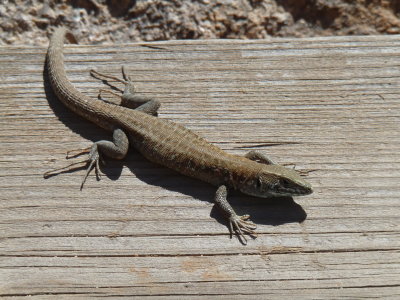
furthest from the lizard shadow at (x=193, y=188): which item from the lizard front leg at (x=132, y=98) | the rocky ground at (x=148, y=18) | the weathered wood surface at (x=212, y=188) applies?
the rocky ground at (x=148, y=18)

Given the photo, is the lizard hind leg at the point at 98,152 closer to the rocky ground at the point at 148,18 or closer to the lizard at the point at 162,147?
the lizard at the point at 162,147

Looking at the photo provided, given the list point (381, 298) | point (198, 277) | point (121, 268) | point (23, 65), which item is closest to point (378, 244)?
point (381, 298)

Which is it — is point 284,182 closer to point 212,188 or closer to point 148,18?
point 212,188

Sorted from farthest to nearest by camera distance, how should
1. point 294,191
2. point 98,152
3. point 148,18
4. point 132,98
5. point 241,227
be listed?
point 148,18 < point 132,98 < point 98,152 < point 294,191 < point 241,227

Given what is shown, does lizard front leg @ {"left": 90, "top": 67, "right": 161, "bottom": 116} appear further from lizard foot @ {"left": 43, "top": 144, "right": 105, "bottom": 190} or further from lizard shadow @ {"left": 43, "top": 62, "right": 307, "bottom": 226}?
lizard foot @ {"left": 43, "top": 144, "right": 105, "bottom": 190}

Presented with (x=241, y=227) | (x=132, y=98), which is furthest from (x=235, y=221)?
(x=132, y=98)

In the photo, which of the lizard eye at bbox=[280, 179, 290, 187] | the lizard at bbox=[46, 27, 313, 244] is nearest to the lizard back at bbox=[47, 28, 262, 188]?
the lizard at bbox=[46, 27, 313, 244]
